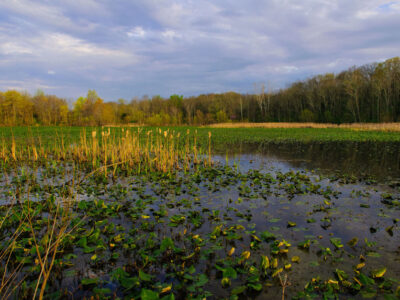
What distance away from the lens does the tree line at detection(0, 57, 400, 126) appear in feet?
143

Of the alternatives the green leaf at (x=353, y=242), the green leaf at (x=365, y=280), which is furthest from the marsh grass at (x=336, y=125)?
the green leaf at (x=365, y=280)

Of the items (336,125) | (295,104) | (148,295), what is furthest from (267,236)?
(295,104)

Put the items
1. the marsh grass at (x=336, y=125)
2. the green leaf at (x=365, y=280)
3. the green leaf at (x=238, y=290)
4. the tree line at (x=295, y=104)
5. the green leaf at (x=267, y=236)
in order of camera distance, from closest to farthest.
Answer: the green leaf at (x=238, y=290) < the green leaf at (x=365, y=280) < the green leaf at (x=267, y=236) < the marsh grass at (x=336, y=125) < the tree line at (x=295, y=104)

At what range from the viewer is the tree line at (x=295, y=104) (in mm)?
43656

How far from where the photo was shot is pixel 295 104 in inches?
2413

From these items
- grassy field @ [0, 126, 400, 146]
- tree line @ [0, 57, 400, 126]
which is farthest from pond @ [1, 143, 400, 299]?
tree line @ [0, 57, 400, 126]

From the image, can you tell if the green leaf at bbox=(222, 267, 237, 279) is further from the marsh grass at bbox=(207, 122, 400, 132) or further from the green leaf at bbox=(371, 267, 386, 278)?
the marsh grass at bbox=(207, 122, 400, 132)

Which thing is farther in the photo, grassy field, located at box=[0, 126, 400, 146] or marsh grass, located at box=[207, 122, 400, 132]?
marsh grass, located at box=[207, 122, 400, 132]

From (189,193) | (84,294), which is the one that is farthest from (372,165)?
(84,294)

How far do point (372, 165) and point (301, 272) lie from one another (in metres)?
9.25

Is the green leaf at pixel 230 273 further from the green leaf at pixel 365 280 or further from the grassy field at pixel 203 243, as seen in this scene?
the green leaf at pixel 365 280

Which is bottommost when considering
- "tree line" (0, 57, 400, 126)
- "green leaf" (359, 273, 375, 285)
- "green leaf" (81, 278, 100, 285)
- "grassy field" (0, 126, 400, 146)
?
"green leaf" (359, 273, 375, 285)

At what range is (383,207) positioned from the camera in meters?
5.31

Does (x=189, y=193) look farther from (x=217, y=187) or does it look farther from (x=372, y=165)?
(x=372, y=165)
